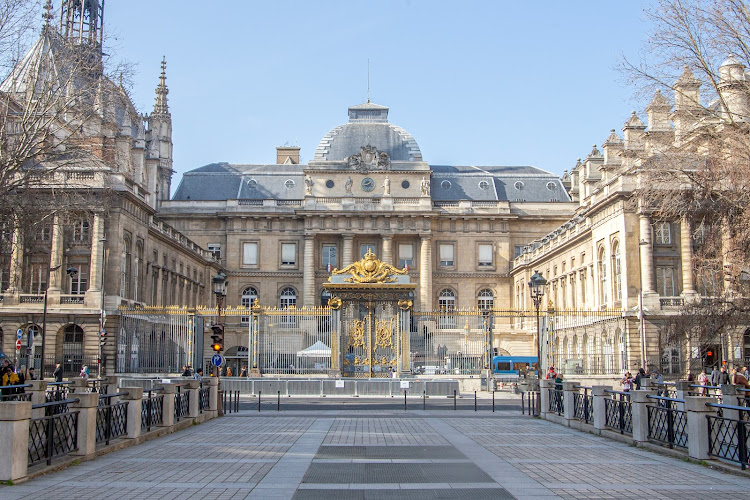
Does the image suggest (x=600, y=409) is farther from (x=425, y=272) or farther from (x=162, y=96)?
(x=162, y=96)

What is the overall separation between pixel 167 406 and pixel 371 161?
51762 millimetres

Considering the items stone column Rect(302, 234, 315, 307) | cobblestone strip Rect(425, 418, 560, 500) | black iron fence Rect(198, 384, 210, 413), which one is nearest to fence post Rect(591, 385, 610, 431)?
cobblestone strip Rect(425, 418, 560, 500)

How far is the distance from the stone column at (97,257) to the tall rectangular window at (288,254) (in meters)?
26.8

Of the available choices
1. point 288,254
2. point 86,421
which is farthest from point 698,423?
point 288,254

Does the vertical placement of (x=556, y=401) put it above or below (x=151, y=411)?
below

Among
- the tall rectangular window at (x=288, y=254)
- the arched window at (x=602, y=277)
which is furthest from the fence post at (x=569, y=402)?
the tall rectangular window at (x=288, y=254)

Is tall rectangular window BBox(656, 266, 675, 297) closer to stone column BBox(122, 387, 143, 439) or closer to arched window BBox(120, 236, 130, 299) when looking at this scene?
arched window BBox(120, 236, 130, 299)

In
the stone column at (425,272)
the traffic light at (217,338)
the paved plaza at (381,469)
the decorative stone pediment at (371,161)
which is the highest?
the decorative stone pediment at (371,161)

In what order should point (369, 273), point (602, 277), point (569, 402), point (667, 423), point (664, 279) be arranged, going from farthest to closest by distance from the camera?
1. point (602, 277)
2. point (664, 279)
3. point (369, 273)
4. point (569, 402)
5. point (667, 423)

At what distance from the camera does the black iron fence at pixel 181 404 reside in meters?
19.6

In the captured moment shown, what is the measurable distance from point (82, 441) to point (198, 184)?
61674mm

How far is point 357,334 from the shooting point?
32.9m

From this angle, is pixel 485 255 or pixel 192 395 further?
pixel 485 255

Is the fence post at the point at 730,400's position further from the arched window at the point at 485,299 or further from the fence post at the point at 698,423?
the arched window at the point at 485,299
